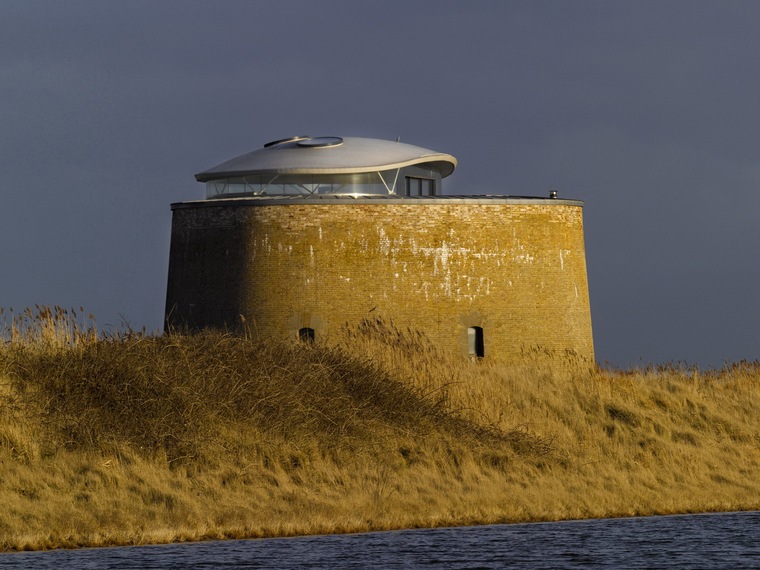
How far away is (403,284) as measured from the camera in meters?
30.5

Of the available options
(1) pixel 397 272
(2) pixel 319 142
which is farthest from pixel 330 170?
(1) pixel 397 272

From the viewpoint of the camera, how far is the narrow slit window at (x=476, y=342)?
30734mm

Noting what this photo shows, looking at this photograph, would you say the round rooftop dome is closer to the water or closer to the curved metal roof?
the curved metal roof

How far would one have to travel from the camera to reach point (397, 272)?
30562 millimetres

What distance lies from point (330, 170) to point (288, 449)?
14.2 m

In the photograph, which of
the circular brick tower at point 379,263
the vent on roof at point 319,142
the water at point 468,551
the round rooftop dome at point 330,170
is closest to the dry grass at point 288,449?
the water at point 468,551

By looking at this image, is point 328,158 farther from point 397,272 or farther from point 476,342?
point 476,342

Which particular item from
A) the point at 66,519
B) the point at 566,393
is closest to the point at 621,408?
the point at 566,393

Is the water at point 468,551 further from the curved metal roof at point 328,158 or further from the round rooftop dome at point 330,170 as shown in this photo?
the curved metal roof at point 328,158

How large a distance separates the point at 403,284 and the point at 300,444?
1172 cm

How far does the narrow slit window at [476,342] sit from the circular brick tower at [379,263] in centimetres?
3

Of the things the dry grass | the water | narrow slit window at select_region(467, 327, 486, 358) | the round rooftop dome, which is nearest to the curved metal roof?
the round rooftop dome

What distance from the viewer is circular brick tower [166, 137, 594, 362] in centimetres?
3048

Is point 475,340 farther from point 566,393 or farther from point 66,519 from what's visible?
point 66,519
